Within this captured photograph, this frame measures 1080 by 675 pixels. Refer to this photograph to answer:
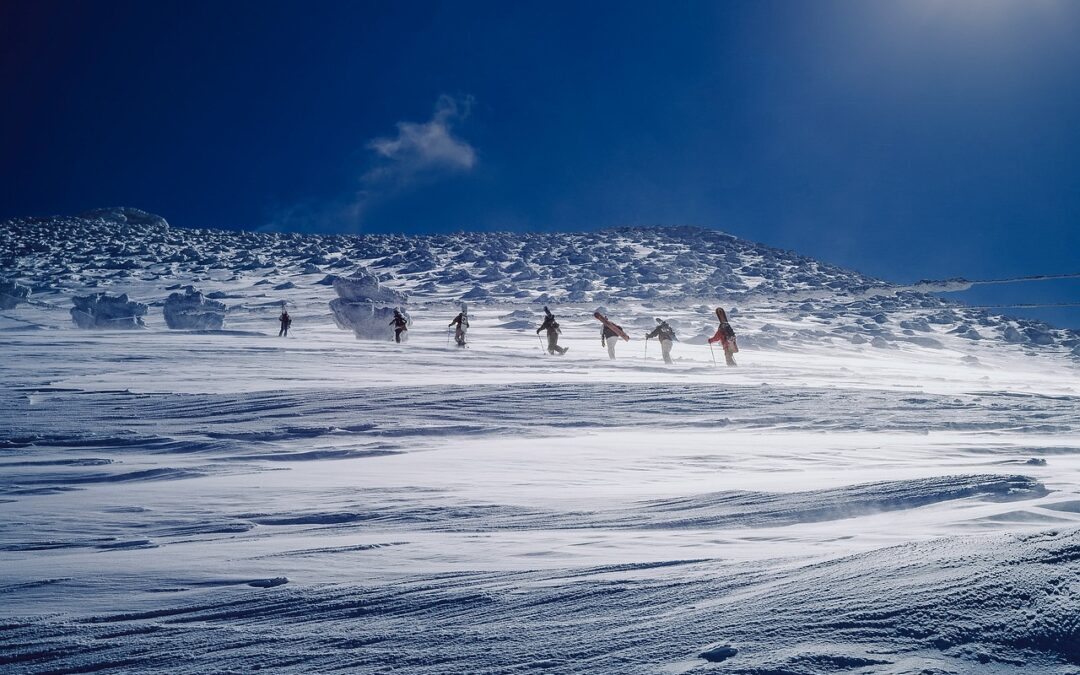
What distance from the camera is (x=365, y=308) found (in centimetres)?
2545

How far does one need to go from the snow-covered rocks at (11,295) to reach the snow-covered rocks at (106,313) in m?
9.47

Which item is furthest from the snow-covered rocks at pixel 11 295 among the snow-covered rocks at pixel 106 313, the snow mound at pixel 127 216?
the snow mound at pixel 127 216

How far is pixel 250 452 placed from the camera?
17.7 ft

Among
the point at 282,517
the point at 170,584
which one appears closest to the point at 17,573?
the point at 170,584

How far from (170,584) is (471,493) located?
1749 millimetres

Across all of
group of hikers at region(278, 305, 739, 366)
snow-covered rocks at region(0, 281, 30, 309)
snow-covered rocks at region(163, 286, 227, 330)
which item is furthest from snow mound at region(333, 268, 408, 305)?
snow-covered rocks at region(0, 281, 30, 309)

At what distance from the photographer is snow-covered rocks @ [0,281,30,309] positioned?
103ft

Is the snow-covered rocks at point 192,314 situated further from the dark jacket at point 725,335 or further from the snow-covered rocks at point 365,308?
the dark jacket at point 725,335

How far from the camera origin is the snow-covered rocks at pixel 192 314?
2455 cm

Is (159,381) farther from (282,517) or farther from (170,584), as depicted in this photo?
(170,584)

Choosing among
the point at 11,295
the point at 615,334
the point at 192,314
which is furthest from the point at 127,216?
the point at 615,334

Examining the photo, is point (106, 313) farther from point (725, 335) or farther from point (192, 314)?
point (725, 335)

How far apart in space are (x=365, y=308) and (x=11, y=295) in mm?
20861

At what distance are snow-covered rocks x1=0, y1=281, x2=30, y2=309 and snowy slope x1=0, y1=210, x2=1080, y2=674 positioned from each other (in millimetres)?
25360
